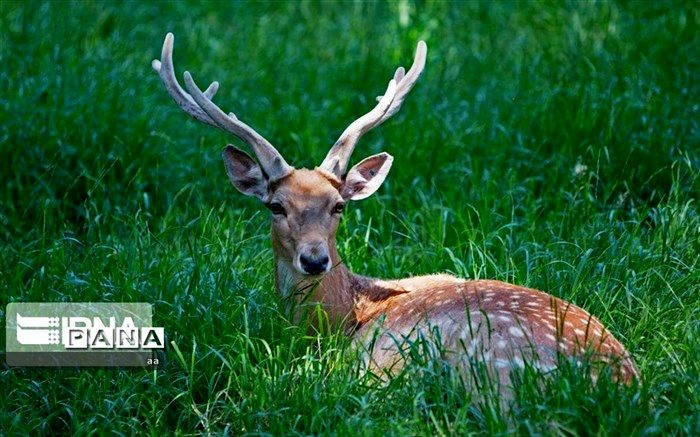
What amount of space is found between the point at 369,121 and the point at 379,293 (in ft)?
2.88

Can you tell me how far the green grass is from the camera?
5305 mm

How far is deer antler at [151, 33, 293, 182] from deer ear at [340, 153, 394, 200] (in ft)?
1.12

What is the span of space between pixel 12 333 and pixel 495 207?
2836 millimetres

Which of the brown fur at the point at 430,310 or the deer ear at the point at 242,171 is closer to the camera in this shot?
the brown fur at the point at 430,310

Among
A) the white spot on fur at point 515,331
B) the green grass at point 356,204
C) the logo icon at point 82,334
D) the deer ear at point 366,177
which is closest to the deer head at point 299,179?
the deer ear at point 366,177

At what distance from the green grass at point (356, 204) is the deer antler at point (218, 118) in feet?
1.93

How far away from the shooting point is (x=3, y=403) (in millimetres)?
5484

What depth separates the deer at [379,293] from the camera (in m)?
5.29

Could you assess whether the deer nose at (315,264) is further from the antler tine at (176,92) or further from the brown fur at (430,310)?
the antler tine at (176,92)

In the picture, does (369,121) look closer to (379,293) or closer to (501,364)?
(379,293)

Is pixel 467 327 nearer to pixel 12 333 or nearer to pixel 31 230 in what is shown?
pixel 12 333

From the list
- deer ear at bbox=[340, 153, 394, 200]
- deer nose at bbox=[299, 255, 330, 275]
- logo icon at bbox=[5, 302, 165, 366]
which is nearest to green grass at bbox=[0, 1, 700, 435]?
logo icon at bbox=[5, 302, 165, 366]

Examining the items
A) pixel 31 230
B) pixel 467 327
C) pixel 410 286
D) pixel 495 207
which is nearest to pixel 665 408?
pixel 467 327

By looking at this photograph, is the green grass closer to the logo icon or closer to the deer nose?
the logo icon
